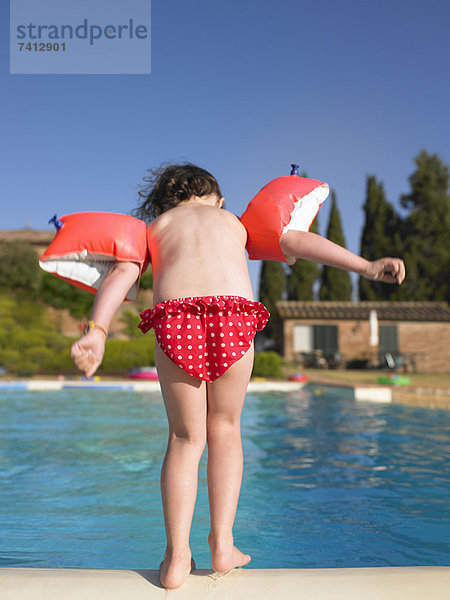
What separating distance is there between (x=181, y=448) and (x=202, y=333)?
0.39 m

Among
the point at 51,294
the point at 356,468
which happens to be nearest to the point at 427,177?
the point at 51,294

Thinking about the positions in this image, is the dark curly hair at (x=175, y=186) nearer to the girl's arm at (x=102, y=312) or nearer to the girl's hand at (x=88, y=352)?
the girl's arm at (x=102, y=312)

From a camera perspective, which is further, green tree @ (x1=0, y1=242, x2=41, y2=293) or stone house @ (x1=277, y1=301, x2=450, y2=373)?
green tree @ (x1=0, y1=242, x2=41, y2=293)

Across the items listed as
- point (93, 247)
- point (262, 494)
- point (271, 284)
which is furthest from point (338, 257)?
point (271, 284)

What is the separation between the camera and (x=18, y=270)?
27922 mm

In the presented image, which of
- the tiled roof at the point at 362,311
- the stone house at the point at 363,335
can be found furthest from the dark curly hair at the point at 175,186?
the tiled roof at the point at 362,311

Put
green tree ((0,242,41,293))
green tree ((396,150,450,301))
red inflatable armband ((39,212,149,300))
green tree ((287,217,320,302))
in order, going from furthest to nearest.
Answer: green tree ((287,217,320,302)), green tree ((396,150,450,301)), green tree ((0,242,41,293)), red inflatable armband ((39,212,149,300))

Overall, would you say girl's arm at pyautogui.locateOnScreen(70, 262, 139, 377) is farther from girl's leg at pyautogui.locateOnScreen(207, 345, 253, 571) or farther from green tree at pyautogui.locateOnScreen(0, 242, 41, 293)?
green tree at pyautogui.locateOnScreen(0, 242, 41, 293)

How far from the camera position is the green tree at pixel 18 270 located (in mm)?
27797

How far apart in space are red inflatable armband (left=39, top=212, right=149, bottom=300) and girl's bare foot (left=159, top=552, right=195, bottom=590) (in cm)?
100

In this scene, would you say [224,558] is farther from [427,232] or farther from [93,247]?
[427,232]

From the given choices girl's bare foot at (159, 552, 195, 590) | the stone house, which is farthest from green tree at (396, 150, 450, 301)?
girl's bare foot at (159, 552, 195, 590)

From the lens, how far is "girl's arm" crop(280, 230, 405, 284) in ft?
6.23

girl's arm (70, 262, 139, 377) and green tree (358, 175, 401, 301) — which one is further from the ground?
green tree (358, 175, 401, 301)
